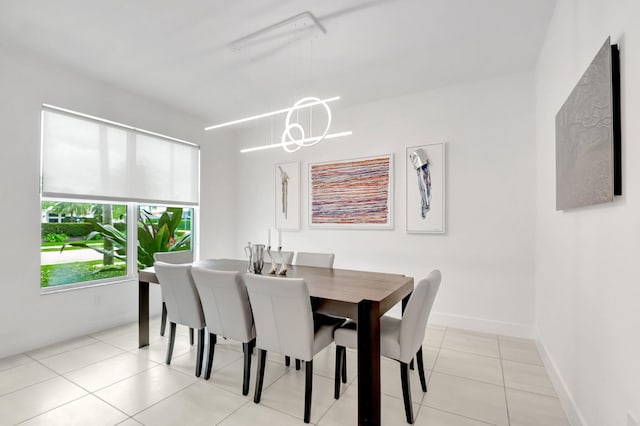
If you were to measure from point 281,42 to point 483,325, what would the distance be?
353 centimetres

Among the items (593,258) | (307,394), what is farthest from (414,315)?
(593,258)

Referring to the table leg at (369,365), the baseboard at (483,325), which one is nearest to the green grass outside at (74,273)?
the table leg at (369,365)

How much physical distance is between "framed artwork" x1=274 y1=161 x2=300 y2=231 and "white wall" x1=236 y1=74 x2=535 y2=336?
777mm

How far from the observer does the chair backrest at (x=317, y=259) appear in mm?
3263

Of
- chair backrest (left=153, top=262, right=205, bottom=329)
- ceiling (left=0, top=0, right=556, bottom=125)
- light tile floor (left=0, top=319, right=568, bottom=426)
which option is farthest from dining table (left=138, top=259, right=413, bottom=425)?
ceiling (left=0, top=0, right=556, bottom=125)

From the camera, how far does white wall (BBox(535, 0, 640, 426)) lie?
122 cm

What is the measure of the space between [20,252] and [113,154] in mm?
1328

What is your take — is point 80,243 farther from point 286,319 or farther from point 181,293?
point 286,319

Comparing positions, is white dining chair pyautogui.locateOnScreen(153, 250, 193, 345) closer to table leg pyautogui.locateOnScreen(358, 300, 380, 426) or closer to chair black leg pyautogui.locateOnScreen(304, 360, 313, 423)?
chair black leg pyautogui.locateOnScreen(304, 360, 313, 423)

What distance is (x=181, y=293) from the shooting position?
2.51 meters

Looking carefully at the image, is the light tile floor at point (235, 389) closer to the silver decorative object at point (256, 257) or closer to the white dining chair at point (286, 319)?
the white dining chair at point (286, 319)

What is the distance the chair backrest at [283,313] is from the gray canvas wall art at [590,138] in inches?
61.6

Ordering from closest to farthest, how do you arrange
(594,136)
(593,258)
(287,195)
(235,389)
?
1. (594,136)
2. (593,258)
3. (235,389)
4. (287,195)

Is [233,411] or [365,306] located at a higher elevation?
[365,306]
